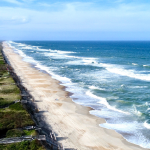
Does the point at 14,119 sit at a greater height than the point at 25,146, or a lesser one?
greater

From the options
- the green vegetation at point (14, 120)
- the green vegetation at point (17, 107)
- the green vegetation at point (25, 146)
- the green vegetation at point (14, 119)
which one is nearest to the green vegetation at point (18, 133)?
the green vegetation at point (14, 120)

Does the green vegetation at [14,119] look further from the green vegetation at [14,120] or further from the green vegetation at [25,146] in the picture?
the green vegetation at [25,146]

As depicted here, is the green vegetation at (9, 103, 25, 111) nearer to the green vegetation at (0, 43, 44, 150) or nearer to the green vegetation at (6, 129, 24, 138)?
the green vegetation at (0, 43, 44, 150)

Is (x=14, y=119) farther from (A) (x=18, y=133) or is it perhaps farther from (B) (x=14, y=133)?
(A) (x=18, y=133)

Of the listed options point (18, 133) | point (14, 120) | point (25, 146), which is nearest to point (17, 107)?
point (14, 120)

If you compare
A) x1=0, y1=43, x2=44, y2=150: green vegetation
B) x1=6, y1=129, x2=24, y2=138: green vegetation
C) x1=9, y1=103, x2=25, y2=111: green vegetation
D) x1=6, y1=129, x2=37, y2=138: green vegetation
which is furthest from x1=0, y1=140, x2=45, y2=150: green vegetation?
x1=9, y1=103, x2=25, y2=111: green vegetation

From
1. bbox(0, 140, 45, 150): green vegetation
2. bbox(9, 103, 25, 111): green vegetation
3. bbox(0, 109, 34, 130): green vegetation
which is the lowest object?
bbox(0, 140, 45, 150): green vegetation

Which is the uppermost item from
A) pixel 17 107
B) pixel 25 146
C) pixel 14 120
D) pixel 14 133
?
pixel 17 107

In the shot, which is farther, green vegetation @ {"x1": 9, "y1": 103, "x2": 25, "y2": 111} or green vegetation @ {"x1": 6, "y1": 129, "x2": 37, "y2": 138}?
green vegetation @ {"x1": 9, "y1": 103, "x2": 25, "y2": 111}
